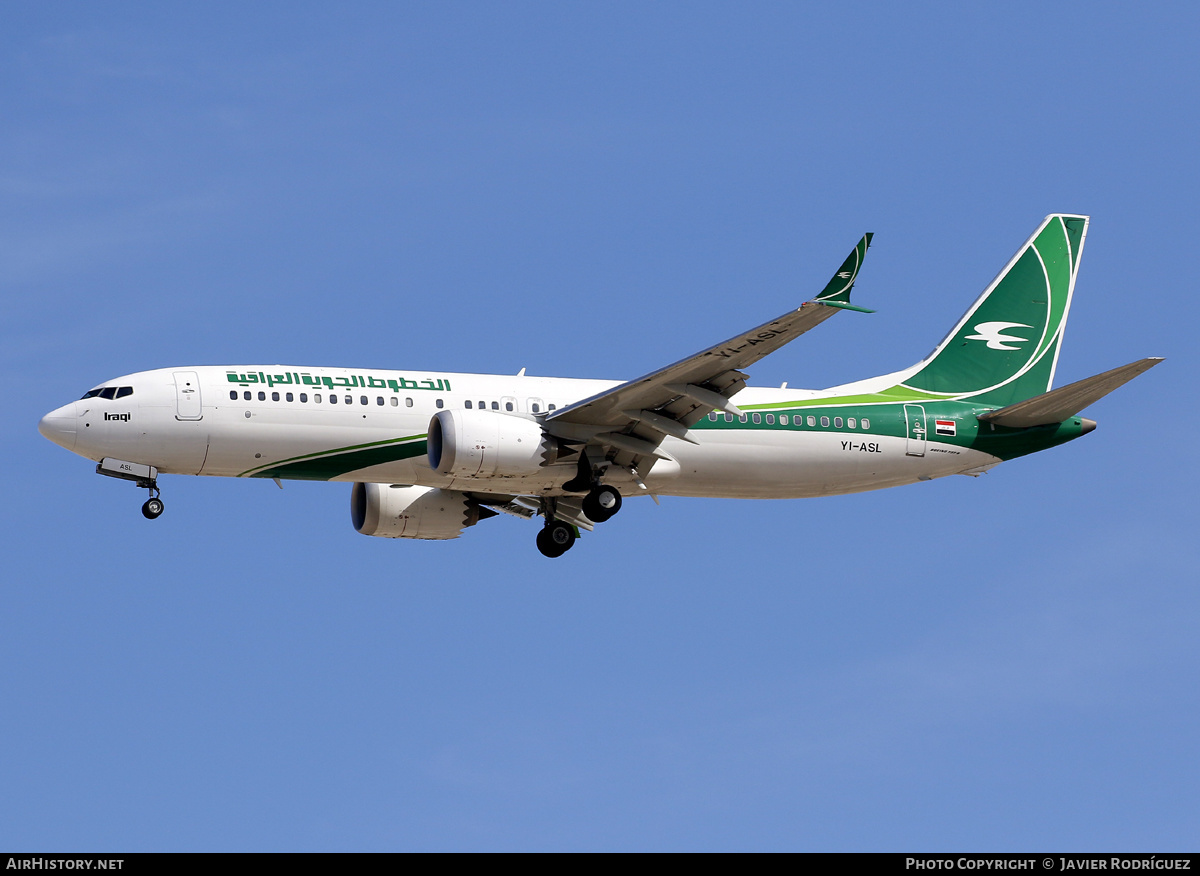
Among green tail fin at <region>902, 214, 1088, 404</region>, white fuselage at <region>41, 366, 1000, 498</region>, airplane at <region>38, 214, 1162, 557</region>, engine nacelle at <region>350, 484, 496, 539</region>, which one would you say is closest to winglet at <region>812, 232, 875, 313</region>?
airplane at <region>38, 214, 1162, 557</region>

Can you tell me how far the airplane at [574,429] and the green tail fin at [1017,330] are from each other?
80mm

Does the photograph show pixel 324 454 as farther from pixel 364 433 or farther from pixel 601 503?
pixel 601 503

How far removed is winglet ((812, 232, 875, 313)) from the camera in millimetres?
32781

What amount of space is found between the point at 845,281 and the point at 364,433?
12.0m

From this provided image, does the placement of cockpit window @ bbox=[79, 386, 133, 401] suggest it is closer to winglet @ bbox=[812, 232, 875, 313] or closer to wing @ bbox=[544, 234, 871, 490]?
wing @ bbox=[544, 234, 871, 490]

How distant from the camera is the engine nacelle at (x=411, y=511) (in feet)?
139

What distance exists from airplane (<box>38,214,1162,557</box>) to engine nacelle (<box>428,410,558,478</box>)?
0.04 metres

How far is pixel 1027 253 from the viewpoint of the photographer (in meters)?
46.7

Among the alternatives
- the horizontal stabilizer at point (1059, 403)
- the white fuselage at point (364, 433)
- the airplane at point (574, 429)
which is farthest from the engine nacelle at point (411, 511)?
the horizontal stabilizer at point (1059, 403)

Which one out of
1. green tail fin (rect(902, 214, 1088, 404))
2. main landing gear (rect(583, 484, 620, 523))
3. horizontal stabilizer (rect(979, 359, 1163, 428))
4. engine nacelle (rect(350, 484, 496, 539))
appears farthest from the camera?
green tail fin (rect(902, 214, 1088, 404))

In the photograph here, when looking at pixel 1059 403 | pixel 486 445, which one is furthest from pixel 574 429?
pixel 1059 403

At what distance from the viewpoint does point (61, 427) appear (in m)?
37.0
